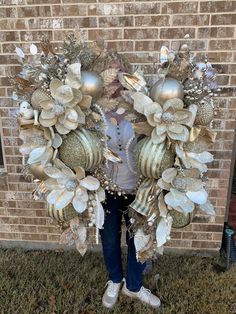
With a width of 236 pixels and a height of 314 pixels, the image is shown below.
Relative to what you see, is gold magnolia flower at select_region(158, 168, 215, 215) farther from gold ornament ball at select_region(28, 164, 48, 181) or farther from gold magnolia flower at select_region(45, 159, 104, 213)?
gold ornament ball at select_region(28, 164, 48, 181)

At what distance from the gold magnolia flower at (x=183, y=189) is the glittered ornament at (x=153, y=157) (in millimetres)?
41

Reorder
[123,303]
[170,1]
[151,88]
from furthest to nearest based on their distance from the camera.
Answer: [123,303], [170,1], [151,88]

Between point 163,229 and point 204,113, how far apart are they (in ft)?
2.14

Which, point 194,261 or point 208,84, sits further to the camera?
point 194,261

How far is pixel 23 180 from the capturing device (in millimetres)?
3434

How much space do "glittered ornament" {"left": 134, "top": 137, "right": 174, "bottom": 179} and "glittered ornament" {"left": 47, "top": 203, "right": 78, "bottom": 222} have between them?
47cm

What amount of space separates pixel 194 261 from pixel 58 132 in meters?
2.00

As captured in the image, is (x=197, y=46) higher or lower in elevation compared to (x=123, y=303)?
higher

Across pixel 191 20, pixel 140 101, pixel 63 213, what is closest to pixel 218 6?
pixel 191 20

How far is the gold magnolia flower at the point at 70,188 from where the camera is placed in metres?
2.09

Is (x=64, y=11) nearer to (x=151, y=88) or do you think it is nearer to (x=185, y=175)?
(x=151, y=88)

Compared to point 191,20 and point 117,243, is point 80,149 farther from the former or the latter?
point 191,20

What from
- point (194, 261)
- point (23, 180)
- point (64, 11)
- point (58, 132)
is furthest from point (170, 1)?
point (194, 261)

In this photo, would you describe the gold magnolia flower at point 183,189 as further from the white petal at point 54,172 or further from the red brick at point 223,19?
the red brick at point 223,19
